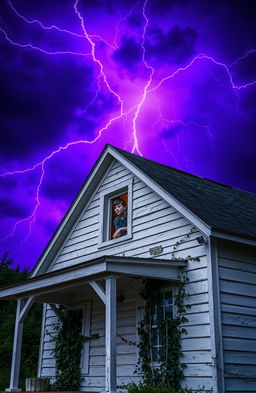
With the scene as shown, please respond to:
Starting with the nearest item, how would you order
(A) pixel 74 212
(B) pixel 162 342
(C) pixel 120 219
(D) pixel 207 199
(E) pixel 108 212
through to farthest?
(B) pixel 162 342 < (D) pixel 207 199 < (C) pixel 120 219 < (E) pixel 108 212 < (A) pixel 74 212

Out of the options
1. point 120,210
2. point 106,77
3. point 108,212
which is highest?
point 106,77

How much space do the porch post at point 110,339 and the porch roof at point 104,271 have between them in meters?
0.26

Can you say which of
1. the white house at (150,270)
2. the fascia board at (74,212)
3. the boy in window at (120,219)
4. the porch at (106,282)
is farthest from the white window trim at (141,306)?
the fascia board at (74,212)

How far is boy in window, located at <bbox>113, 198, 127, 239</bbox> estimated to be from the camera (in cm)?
1145

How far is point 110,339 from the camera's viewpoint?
→ 24.7 feet

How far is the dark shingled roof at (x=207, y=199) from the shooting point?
890 centimetres

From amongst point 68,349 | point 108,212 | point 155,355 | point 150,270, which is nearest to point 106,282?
point 150,270

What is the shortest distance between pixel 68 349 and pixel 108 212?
12.2 ft

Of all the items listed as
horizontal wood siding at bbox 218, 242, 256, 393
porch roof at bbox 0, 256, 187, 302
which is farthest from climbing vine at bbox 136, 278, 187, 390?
horizontal wood siding at bbox 218, 242, 256, 393

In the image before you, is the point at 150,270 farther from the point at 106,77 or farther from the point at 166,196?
the point at 106,77

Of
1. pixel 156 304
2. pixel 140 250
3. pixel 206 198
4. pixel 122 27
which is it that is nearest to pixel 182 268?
pixel 156 304

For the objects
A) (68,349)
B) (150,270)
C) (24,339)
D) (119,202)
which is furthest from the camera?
(24,339)

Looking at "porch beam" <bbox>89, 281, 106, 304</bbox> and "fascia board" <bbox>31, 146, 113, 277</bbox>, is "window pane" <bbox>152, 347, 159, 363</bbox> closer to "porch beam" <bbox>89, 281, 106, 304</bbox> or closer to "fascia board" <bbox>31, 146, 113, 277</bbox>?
"porch beam" <bbox>89, 281, 106, 304</bbox>

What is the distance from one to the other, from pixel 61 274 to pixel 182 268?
252 centimetres
